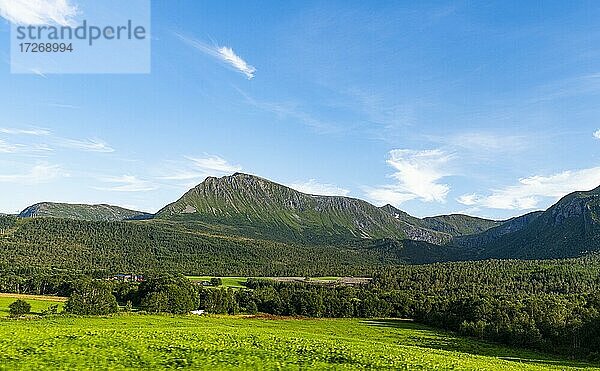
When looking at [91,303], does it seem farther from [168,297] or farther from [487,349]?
[487,349]

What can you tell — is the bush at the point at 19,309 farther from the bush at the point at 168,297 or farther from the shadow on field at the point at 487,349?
the shadow on field at the point at 487,349

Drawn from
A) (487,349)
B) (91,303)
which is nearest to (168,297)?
(91,303)

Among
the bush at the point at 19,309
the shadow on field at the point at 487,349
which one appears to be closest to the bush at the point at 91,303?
the bush at the point at 19,309

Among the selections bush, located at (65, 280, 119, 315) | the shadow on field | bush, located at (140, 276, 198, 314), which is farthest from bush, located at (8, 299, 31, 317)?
the shadow on field

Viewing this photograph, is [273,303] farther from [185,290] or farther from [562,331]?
[562,331]

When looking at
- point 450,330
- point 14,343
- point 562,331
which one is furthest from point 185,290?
point 14,343

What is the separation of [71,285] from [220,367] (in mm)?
153667

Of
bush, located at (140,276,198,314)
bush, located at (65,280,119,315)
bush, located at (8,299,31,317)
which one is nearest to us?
bush, located at (8,299,31,317)

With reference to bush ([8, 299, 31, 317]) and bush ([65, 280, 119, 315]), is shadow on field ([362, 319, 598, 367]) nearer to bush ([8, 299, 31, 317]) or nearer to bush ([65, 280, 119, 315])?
bush ([65, 280, 119, 315])

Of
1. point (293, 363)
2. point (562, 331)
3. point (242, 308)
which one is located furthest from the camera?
point (242, 308)

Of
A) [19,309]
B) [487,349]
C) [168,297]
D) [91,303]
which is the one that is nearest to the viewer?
[487,349]

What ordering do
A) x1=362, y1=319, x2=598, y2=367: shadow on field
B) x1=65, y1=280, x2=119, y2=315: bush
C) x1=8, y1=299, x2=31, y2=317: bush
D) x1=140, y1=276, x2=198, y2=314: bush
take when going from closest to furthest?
x1=362, y1=319, x2=598, y2=367: shadow on field < x1=8, y1=299, x2=31, y2=317: bush < x1=65, y1=280, x2=119, y2=315: bush < x1=140, y1=276, x2=198, y2=314: bush

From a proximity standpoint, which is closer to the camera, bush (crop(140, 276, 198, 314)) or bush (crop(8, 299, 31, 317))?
bush (crop(8, 299, 31, 317))

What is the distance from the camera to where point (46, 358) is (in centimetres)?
2875
